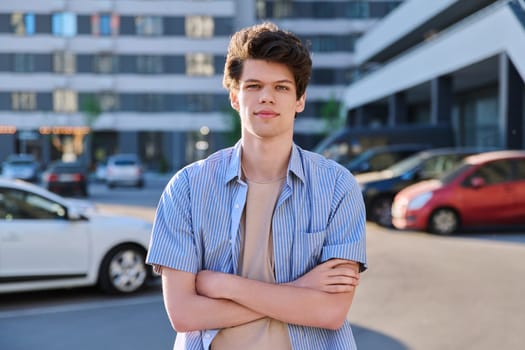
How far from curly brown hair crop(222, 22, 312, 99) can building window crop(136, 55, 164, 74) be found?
54.7m

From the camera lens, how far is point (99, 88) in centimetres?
5534

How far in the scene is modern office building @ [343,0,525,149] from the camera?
849 inches

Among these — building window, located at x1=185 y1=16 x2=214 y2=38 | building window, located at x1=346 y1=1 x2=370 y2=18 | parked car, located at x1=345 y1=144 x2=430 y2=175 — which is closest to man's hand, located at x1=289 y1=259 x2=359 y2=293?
parked car, located at x1=345 y1=144 x2=430 y2=175

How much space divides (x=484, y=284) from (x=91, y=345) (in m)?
4.86

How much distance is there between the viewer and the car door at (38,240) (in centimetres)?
703

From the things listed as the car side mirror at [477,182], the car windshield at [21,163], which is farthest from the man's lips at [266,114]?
the car windshield at [21,163]

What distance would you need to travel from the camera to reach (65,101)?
5534 centimetres

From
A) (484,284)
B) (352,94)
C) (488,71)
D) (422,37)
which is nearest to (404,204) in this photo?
(484,284)

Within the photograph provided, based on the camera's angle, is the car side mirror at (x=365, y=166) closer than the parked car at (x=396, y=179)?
No

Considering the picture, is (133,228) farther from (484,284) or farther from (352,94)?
(352,94)

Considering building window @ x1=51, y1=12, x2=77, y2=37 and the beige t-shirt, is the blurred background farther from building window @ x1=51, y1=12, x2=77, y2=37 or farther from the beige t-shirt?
the beige t-shirt

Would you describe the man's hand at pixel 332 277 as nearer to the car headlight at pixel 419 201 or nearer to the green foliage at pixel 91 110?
the car headlight at pixel 419 201

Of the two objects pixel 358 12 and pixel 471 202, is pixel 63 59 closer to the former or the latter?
pixel 358 12

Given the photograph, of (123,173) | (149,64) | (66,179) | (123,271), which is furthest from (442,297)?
(149,64)
